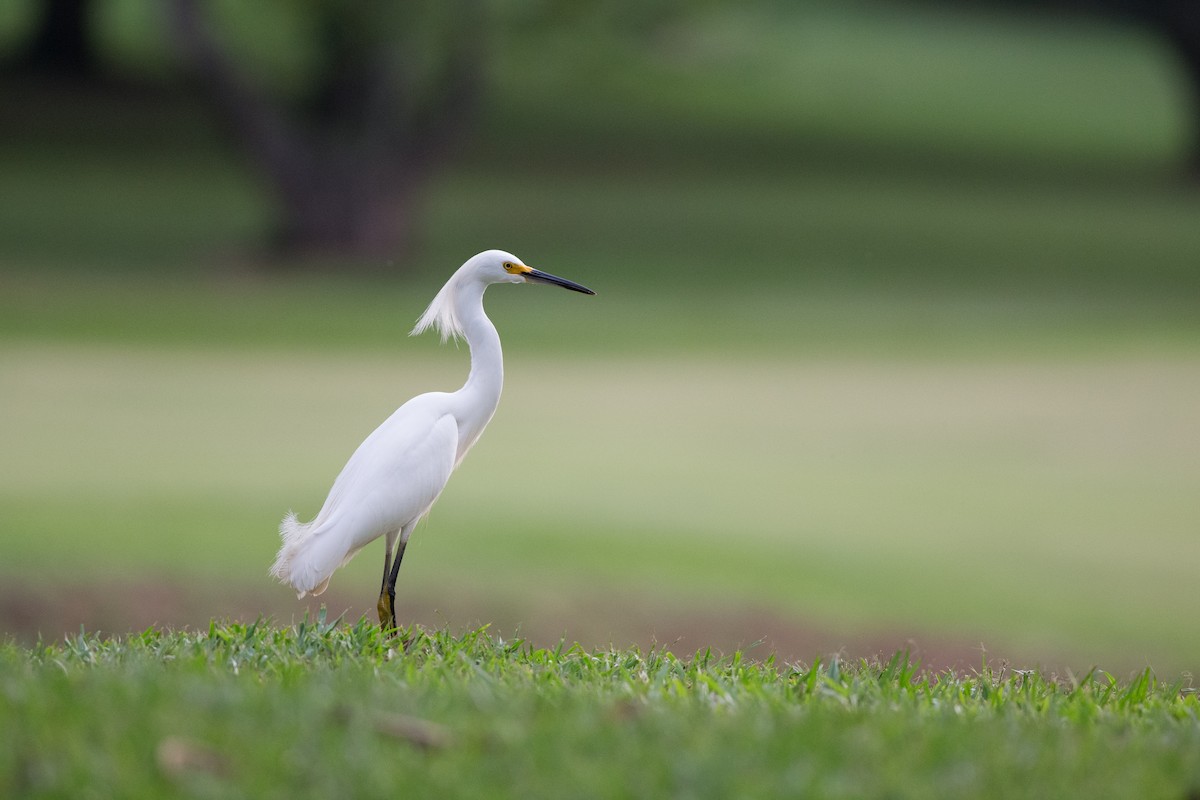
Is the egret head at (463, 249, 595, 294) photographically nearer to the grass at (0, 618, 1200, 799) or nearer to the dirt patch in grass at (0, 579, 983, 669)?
the grass at (0, 618, 1200, 799)

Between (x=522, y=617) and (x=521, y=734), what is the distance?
4007 millimetres

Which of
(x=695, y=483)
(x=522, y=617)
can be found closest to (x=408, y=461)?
(x=522, y=617)

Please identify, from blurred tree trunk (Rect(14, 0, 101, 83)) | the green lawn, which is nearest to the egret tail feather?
the green lawn

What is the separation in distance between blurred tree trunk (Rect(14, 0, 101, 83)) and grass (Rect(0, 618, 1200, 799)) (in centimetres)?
3013

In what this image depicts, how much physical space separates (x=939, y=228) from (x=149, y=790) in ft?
71.0

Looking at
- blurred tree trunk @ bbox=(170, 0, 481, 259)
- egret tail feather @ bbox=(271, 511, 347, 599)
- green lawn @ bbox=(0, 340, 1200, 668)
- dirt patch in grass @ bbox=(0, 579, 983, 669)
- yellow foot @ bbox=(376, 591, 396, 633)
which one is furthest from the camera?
blurred tree trunk @ bbox=(170, 0, 481, 259)

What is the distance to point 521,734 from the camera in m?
3.09

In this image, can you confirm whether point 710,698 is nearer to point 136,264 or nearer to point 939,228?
point 136,264

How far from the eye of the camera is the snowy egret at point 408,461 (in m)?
4.16

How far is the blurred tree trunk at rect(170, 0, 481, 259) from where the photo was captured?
1817 centimetres

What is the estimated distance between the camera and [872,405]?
12125mm

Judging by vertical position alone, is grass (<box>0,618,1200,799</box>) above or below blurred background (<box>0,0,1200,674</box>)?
above

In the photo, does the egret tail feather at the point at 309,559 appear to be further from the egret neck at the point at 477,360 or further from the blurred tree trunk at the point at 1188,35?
the blurred tree trunk at the point at 1188,35

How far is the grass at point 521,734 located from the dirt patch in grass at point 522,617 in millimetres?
2868
